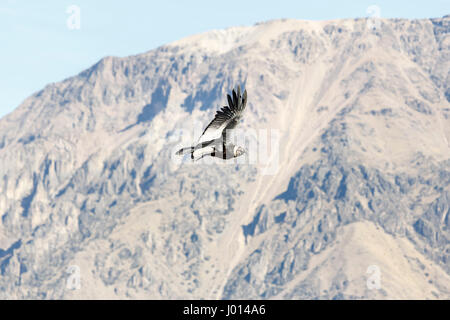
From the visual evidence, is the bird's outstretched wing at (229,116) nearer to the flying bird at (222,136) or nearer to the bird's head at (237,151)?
the flying bird at (222,136)

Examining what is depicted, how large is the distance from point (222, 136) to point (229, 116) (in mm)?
1647

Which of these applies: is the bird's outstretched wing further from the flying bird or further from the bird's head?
the bird's head

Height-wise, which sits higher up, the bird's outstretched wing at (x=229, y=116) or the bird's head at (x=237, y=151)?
the bird's outstretched wing at (x=229, y=116)

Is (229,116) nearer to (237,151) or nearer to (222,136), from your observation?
(222,136)

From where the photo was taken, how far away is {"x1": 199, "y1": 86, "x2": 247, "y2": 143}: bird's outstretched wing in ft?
95.4

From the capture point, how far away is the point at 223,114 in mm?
30375

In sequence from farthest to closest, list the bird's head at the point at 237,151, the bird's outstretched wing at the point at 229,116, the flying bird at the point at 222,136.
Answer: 1. the bird's outstretched wing at the point at 229,116
2. the bird's head at the point at 237,151
3. the flying bird at the point at 222,136

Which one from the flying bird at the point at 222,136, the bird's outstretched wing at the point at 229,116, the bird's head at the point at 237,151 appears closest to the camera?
the flying bird at the point at 222,136

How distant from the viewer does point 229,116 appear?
1193 inches

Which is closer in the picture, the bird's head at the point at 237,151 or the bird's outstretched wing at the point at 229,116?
the bird's head at the point at 237,151

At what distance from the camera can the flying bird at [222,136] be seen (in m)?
28.1

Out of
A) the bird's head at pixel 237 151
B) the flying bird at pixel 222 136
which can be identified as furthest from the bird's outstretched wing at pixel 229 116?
the bird's head at pixel 237 151

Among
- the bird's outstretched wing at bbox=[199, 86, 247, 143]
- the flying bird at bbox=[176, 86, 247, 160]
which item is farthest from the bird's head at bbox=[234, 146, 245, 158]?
the bird's outstretched wing at bbox=[199, 86, 247, 143]
